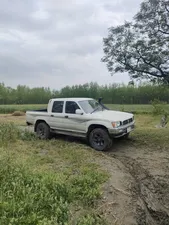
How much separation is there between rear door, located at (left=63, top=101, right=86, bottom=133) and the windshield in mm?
228

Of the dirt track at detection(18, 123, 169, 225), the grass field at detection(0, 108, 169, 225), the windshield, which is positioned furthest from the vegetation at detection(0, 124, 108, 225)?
the windshield

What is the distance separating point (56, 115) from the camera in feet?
25.2

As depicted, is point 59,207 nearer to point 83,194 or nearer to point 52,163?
point 83,194

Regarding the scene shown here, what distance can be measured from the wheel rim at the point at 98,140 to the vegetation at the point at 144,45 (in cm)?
346

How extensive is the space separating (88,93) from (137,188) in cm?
2983

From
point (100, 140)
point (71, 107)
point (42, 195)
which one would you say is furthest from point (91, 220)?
point (71, 107)

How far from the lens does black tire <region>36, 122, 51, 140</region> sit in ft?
26.1

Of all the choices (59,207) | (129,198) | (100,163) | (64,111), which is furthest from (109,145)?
(59,207)

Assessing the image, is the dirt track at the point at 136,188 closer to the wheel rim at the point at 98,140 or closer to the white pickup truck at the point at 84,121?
the wheel rim at the point at 98,140

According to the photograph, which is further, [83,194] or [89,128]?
[89,128]

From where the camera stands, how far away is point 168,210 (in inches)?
134

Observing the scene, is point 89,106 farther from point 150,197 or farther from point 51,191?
point 51,191

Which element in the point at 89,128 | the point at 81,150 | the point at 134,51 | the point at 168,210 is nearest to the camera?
the point at 168,210

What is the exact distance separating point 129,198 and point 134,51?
20.5 ft
